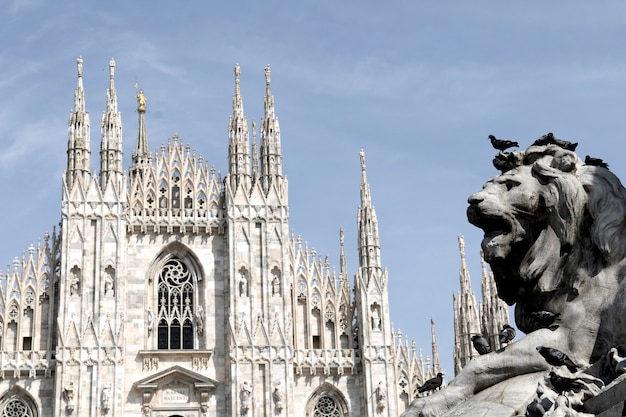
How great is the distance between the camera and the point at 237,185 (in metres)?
33.1

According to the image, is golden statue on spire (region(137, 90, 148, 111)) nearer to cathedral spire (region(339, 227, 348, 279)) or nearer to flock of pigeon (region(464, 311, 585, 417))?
cathedral spire (region(339, 227, 348, 279))

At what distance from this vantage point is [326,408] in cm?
3212

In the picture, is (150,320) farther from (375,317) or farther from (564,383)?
(564,383)

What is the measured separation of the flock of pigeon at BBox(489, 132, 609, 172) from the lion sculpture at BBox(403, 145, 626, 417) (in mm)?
34

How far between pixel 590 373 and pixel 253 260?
2820 centimetres

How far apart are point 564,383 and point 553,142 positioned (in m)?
1.41

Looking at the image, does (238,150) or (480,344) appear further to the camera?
(238,150)

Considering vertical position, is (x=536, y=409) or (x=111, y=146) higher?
(x=111, y=146)

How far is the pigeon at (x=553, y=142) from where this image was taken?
16.1 ft

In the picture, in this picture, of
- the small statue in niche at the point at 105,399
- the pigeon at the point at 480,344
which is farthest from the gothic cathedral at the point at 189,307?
the pigeon at the point at 480,344

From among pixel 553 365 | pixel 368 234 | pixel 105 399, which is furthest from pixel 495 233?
pixel 368 234

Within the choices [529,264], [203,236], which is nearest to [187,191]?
[203,236]

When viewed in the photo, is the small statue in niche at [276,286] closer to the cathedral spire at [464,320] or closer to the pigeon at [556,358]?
the cathedral spire at [464,320]

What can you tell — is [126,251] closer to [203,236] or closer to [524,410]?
[203,236]
